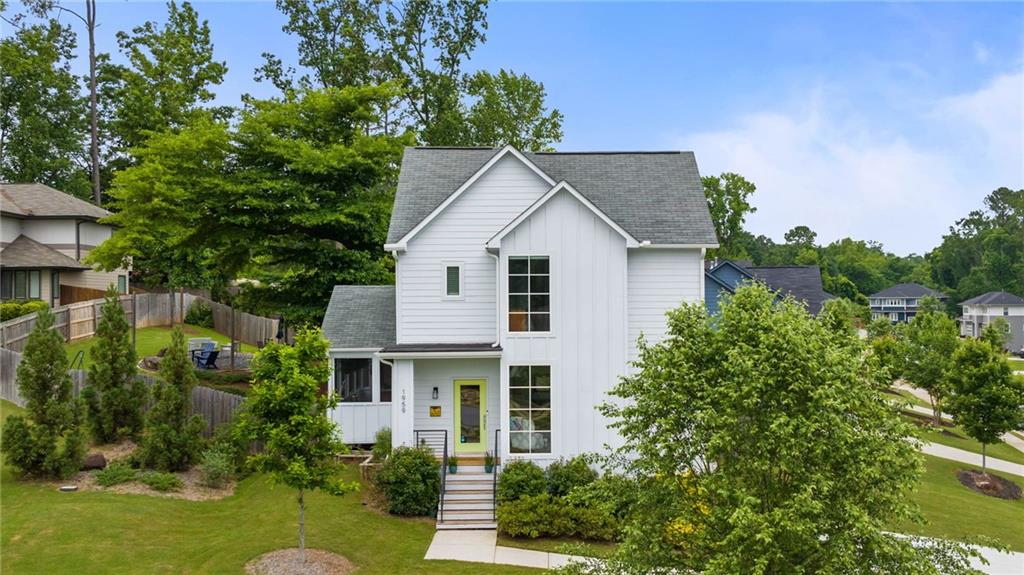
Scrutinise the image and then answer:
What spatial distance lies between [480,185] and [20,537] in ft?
41.3

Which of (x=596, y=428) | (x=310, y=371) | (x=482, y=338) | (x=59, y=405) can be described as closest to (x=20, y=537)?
(x=59, y=405)

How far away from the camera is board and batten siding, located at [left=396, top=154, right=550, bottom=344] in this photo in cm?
1803

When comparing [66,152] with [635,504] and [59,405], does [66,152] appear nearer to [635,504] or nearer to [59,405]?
[59,405]

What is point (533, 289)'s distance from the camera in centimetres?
1722

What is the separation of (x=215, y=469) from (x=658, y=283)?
1227 cm

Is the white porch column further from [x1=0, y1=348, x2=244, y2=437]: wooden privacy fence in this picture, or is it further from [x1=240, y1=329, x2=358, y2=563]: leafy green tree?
[x1=0, y1=348, x2=244, y2=437]: wooden privacy fence

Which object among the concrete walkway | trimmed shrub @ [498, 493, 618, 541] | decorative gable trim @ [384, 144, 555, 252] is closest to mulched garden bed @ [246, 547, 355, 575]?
the concrete walkway

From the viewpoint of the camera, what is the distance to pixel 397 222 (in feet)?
62.1

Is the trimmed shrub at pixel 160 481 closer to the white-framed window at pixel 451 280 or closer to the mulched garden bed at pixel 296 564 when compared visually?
the mulched garden bed at pixel 296 564

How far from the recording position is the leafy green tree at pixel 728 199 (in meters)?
53.9

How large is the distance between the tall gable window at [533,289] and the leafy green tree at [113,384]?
10078 mm

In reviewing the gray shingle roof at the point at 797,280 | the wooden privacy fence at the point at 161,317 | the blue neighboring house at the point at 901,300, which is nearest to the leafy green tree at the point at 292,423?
the wooden privacy fence at the point at 161,317

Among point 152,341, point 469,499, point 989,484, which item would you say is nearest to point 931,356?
point 989,484

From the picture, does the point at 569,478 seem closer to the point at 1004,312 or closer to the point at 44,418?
the point at 44,418
